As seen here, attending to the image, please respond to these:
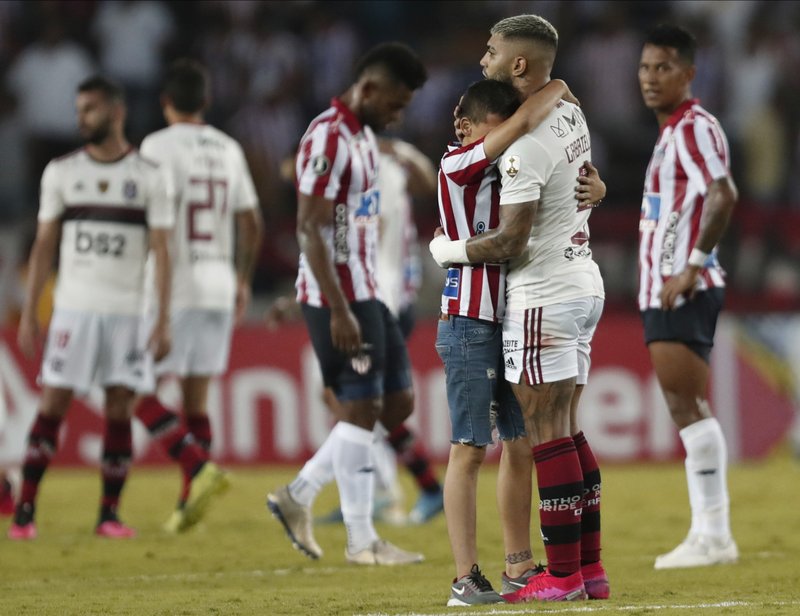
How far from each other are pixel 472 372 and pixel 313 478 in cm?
214

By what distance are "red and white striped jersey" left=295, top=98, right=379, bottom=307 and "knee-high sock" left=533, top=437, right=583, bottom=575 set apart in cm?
196

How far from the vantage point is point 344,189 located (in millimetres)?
7465

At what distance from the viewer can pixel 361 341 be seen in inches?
293

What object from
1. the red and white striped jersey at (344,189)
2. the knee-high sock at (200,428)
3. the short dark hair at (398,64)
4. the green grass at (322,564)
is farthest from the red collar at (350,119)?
the knee-high sock at (200,428)

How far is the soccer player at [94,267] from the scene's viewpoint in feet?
29.2

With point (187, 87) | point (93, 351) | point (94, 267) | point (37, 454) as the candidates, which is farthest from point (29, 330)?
point (187, 87)

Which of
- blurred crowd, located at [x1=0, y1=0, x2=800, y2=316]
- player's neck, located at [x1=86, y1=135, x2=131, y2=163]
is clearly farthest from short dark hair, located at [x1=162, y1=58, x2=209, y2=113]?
blurred crowd, located at [x1=0, y1=0, x2=800, y2=316]

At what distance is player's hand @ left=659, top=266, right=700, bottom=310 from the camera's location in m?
7.39

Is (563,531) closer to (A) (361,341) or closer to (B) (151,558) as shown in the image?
(A) (361,341)

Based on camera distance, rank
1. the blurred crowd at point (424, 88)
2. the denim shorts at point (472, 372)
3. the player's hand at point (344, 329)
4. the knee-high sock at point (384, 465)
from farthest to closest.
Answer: the blurred crowd at point (424, 88), the knee-high sock at point (384, 465), the player's hand at point (344, 329), the denim shorts at point (472, 372)

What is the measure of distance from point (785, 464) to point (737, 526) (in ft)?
14.2

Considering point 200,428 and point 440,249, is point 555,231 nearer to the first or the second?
point 440,249

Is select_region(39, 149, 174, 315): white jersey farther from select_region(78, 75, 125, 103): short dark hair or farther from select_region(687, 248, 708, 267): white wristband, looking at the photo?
select_region(687, 248, 708, 267): white wristband

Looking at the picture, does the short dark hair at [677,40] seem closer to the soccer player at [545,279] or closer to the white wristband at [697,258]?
the white wristband at [697,258]
